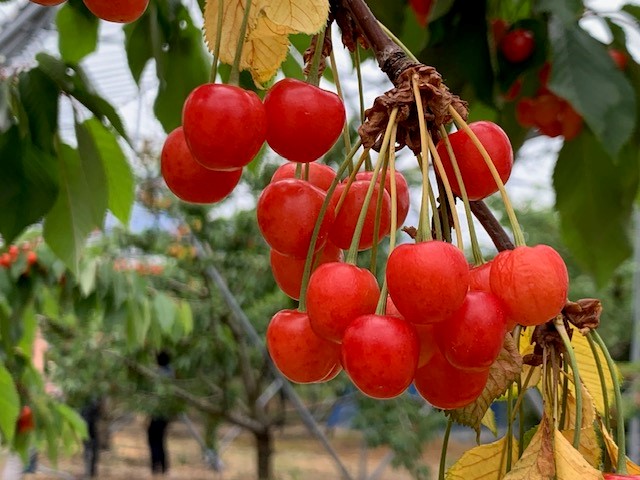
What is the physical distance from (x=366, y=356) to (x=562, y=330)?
0.39 ft

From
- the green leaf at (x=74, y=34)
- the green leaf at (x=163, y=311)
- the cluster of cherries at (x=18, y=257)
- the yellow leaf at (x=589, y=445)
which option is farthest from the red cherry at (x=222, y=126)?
the green leaf at (x=163, y=311)

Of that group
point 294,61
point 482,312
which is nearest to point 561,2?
point 294,61

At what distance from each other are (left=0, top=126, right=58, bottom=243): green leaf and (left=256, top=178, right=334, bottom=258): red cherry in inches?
14.2

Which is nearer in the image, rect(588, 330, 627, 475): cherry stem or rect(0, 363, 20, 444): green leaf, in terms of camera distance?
rect(588, 330, 627, 475): cherry stem

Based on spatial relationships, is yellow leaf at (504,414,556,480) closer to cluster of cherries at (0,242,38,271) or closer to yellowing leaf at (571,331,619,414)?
yellowing leaf at (571,331,619,414)

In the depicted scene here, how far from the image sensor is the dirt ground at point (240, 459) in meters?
8.98

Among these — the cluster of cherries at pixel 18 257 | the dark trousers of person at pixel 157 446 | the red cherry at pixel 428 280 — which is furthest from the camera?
the dark trousers of person at pixel 157 446

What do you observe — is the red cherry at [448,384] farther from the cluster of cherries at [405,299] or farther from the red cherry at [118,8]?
the red cherry at [118,8]

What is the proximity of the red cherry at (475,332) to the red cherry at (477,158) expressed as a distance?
0.06 m

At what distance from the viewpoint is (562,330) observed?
387 mm

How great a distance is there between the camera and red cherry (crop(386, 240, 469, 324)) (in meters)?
0.31

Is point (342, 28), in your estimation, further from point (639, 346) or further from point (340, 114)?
point (639, 346)

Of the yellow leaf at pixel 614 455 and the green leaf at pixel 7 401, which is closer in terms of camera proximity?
the yellow leaf at pixel 614 455

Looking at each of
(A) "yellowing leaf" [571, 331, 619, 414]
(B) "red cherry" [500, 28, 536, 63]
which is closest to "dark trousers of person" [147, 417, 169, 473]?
(B) "red cherry" [500, 28, 536, 63]
